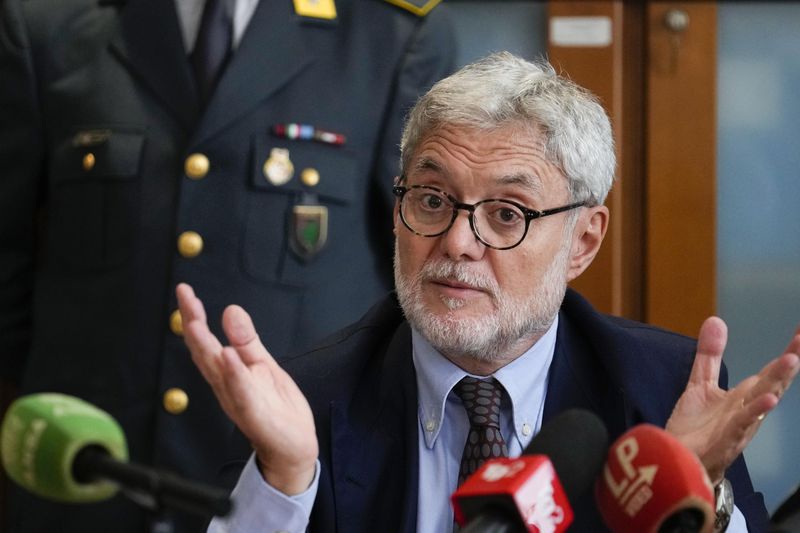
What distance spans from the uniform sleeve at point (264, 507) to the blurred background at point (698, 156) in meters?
1.49

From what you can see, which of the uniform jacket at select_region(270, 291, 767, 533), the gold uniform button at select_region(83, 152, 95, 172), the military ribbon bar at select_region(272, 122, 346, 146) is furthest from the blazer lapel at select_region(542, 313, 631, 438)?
the gold uniform button at select_region(83, 152, 95, 172)

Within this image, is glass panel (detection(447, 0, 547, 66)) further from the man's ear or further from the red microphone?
the red microphone

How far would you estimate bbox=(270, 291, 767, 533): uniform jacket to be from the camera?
1901 mm

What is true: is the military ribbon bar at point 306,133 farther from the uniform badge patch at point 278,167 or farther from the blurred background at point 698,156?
the blurred background at point 698,156

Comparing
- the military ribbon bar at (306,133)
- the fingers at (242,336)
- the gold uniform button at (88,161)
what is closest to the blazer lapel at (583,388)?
the fingers at (242,336)

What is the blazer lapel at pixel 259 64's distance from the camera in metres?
2.39

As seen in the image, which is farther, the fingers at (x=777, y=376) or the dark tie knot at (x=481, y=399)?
the dark tie knot at (x=481, y=399)

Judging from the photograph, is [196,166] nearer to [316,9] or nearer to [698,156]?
[316,9]

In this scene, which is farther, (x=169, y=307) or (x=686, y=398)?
(x=169, y=307)

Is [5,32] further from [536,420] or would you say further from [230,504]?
[230,504]

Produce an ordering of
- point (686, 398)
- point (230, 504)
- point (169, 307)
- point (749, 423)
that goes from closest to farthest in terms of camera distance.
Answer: point (230, 504) → point (749, 423) → point (686, 398) → point (169, 307)

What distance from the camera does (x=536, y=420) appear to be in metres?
1.98

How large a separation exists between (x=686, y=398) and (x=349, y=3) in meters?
1.06

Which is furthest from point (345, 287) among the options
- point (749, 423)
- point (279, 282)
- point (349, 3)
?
point (749, 423)
